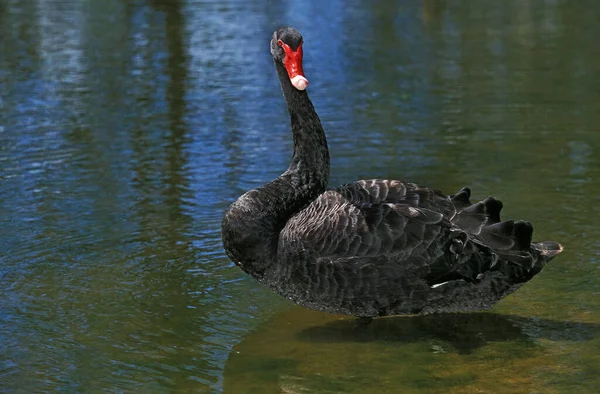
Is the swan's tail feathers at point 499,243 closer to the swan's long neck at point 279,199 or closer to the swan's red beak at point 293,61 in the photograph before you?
the swan's long neck at point 279,199

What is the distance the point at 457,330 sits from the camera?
5.83 meters

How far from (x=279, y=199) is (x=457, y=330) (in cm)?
127

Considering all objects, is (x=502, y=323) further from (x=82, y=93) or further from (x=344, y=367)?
(x=82, y=93)

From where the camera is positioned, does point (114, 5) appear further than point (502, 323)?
Yes

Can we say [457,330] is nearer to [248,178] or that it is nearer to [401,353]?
[401,353]

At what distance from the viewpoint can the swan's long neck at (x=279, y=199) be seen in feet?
18.7

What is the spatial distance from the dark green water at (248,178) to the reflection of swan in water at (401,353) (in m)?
0.02

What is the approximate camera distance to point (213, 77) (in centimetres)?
1262

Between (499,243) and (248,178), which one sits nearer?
(499,243)

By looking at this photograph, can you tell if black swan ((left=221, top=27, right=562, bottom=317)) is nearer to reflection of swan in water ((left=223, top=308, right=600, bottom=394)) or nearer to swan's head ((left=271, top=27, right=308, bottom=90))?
swan's head ((left=271, top=27, right=308, bottom=90))

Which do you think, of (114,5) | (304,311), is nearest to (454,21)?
(114,5)

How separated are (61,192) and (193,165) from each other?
1209 mm

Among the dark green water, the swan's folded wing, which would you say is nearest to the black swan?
the swan's folded wing

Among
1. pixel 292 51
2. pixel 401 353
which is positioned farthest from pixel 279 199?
pixel 401 353
